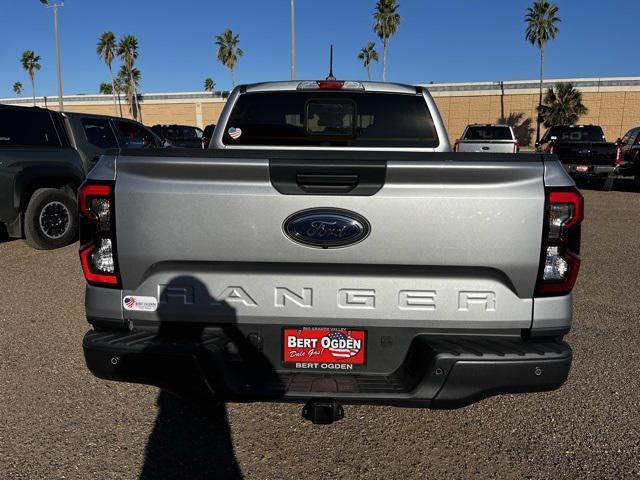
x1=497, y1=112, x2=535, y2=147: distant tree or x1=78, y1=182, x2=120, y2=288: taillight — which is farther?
x1=497, y1=112, x2=535, y2=147: distant tree

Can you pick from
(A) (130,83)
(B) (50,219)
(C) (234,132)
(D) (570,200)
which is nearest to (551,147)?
(B) (50,219)

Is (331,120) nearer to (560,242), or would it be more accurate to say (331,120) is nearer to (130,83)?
(560,242)

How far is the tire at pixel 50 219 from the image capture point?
24.2 feet

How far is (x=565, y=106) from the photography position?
1859 inches

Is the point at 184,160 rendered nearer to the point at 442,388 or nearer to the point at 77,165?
the point at 442,388

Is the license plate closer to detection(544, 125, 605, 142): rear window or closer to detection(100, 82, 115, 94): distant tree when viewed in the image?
detection(544, 125, 605, 142): rear window

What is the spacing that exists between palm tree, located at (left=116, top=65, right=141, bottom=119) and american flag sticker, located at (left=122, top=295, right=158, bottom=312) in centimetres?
6471

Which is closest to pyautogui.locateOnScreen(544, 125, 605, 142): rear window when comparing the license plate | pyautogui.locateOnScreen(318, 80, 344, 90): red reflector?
pyautogui.locateOnScreen(318, 80, 344, 90): red reflector

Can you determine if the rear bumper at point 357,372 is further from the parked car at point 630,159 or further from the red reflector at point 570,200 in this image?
the parked car at point 630,159

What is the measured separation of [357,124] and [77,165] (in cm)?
555

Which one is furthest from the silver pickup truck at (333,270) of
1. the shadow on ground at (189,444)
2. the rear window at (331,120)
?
the rear window at (331,120)

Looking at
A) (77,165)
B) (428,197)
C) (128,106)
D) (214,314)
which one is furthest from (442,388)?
(128,106)

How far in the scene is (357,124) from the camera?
3.83 m

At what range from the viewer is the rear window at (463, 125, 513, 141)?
18.9 m
